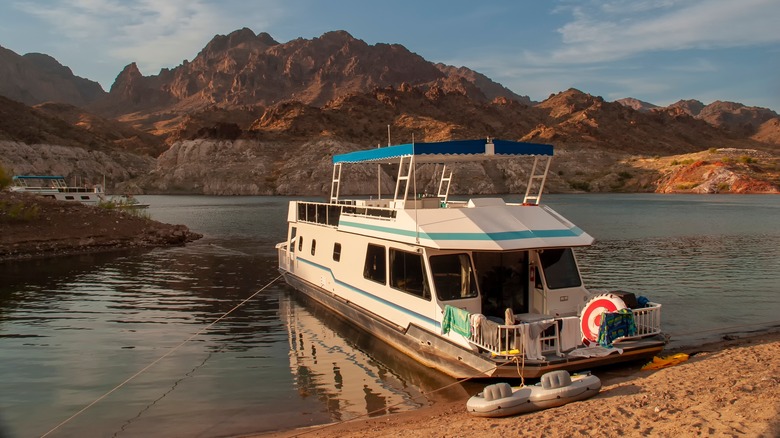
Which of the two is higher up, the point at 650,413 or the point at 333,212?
the point at 333,212

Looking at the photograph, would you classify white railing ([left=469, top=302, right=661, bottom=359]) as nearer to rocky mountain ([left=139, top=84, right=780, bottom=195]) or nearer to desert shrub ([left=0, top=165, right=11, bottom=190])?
desert shrub ([left=0, top=165, right=11, bottom=190])

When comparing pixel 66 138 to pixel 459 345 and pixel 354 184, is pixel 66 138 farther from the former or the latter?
pixel 459 345

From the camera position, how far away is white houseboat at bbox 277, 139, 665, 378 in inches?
410

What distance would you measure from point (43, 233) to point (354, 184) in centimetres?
8793

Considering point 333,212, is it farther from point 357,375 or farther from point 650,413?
point 650,413

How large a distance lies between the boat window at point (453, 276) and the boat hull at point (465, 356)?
3.12 feet

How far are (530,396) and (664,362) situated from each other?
4030 millimetres

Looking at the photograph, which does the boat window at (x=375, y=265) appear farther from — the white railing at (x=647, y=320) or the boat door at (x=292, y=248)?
the boat door at (x=292, y=248)

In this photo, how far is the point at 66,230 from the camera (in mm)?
34938

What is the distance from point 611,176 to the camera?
140 metres

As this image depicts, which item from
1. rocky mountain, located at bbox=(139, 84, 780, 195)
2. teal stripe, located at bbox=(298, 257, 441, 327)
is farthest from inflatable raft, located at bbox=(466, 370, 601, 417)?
rocky mountain, located at bbox=(139, 84, 780, 195)

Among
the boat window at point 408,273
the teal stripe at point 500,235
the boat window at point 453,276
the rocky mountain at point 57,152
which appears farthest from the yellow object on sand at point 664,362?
the rocky mountain at point 57,152

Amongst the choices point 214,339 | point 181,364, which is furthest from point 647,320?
point 214,339

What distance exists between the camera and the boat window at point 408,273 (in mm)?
12182
